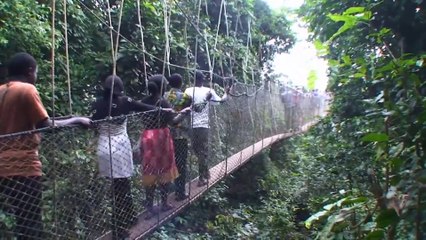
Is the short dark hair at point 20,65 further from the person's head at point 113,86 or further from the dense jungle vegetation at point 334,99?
the dense jungle vegetation at point 334,99

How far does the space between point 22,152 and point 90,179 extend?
0.39 meters

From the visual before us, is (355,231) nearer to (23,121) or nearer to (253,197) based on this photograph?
(23,121)

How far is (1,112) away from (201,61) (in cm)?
337

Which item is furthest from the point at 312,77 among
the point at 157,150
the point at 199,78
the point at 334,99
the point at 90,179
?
the point at 334,99

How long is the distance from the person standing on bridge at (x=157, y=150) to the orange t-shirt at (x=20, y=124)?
0.61 m

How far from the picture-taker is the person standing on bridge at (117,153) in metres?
1.66

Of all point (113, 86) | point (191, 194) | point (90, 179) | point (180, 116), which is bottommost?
point (191, 194)

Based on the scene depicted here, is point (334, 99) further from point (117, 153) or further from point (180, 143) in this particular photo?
point (117, 153)

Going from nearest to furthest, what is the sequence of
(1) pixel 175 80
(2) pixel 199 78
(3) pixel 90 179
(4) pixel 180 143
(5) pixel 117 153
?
1. (3) pixel 90 179
2. (5) pixel 117 153
3. (4) pixel 180 143
4. (1) pixel 175 80
5. (2) pixel 199 78

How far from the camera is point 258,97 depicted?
14.9 ft

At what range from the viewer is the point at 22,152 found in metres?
1.25

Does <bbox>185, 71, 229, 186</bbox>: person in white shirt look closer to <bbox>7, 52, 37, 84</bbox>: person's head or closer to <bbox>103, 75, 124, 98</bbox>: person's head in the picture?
<bbox>103, 75, 124, 98</bbox>: person's head

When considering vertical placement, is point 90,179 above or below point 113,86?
below

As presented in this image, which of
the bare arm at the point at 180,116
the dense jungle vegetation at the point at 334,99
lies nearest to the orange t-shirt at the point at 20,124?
the dense jungle vegetation at the point at 334,99
